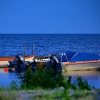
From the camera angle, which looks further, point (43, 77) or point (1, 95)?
point (43, 77)

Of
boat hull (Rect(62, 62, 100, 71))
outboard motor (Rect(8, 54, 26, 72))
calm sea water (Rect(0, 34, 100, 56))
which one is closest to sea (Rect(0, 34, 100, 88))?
calm sea water (Rect(0, 34, 100, 56))

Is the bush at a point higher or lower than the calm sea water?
lower

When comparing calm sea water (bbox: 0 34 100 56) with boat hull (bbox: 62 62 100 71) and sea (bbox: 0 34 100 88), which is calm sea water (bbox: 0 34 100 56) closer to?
sea (bbox: 0 34 100 88)

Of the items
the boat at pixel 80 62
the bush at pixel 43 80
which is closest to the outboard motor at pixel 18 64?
the boat at pixel 80 62

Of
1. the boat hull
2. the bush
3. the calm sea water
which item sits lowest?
the boat hull

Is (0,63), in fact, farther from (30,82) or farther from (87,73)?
(30,82)

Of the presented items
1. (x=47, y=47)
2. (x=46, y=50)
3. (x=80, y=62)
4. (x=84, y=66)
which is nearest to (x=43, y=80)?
(x=80, y=62)

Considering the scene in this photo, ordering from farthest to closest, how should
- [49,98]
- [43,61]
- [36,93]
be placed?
[43,61] < [36,93] < [49,98]

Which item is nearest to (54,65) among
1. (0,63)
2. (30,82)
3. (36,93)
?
(0,63)

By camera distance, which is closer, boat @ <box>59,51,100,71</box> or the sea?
the sea

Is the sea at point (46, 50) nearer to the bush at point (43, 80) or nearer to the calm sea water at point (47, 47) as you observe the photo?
the calm sea water at point (47, 47)

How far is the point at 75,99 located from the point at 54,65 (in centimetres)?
2443

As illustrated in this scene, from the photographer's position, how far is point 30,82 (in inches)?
660

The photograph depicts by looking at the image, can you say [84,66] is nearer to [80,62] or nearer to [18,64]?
[80,62]
